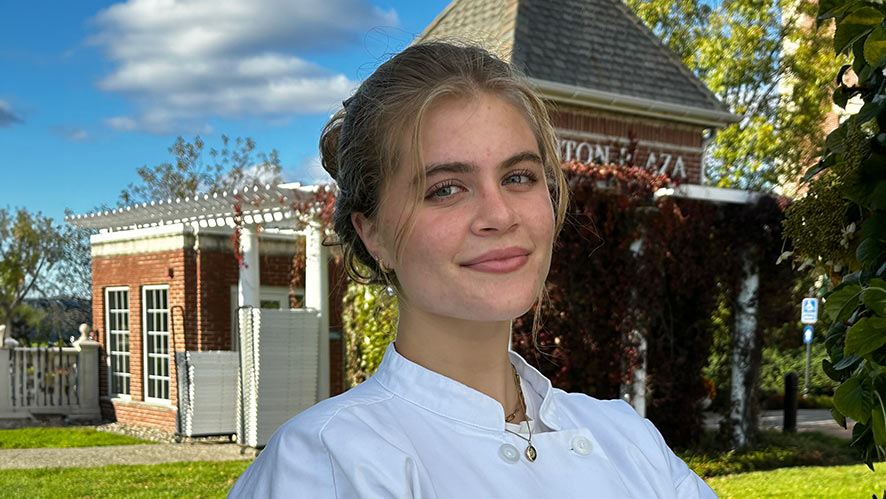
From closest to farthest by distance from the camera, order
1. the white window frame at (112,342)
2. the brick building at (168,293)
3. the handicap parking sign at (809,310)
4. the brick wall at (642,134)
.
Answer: the brick wall at (642,134) < the handicap parking sign at (809,310) < the brick building at (168,293) < the white window frame at (112,342)

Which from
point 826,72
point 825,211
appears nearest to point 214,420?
point 825,211

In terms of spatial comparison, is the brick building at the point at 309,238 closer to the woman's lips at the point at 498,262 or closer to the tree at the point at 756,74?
the tree at the point at 756,74

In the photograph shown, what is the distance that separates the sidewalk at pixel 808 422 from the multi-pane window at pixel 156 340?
27.9 ft

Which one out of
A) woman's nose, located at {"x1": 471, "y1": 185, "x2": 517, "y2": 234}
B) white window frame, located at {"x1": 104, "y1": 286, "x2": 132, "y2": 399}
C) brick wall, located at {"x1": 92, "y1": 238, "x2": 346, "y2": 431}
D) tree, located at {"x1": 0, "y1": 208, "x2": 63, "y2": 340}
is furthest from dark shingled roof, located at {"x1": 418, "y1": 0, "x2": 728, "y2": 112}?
tree, located at {"x1": 0, "y1": 208, "x2": 63, "y2": 340}

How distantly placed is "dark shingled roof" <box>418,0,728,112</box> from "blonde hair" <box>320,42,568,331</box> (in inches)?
435

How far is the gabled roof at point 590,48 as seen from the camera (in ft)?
43.5

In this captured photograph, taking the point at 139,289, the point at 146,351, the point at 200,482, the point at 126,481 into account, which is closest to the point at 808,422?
the point at 200,482

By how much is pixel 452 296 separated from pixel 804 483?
351 inches

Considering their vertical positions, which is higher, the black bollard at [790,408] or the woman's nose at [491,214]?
the woman's nose at [491,214]

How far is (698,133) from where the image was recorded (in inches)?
584

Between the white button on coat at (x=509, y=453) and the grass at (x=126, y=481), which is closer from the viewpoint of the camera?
the white button on coat at (x=509, y=453)

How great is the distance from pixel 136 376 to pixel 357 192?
49.9ft

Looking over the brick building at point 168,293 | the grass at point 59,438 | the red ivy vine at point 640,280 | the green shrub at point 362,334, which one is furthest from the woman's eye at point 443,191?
the grass at point 59,438

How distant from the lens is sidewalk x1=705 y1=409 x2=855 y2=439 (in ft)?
46.3
